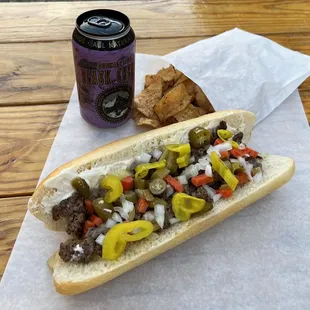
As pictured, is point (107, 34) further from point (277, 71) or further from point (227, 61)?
point (277, 71)

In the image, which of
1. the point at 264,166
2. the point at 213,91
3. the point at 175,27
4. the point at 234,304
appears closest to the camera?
the point at 234,304

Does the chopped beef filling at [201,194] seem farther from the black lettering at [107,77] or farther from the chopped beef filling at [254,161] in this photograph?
the black lettering at [107,77]

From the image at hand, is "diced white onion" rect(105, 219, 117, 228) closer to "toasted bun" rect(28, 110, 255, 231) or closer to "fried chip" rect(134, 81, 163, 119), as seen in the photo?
"toasted bun" rect(28, 110, 255, 231)

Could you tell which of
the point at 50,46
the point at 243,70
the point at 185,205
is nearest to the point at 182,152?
the point at 185,205

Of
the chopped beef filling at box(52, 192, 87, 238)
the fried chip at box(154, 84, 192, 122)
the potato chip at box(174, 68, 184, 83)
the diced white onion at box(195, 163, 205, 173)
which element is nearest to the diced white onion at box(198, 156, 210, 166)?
the diced white onion at box(195, 163, 205, 173)

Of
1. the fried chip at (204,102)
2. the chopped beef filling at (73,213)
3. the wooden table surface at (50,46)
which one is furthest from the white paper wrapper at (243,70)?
the chopped beef filling at (73,213)

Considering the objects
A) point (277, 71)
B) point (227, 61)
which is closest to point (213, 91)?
point (227, 61)

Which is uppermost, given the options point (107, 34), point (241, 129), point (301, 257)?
point (107, 34)

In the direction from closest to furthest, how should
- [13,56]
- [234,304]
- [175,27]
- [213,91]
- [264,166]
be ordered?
1. [234,304]
2. [264,166]
3. [213,91]
4. [13,56]
5. [175,27]
